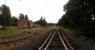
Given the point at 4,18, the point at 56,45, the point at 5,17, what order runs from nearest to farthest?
the point at 56,45
the point at 4,18
the point at 5,17

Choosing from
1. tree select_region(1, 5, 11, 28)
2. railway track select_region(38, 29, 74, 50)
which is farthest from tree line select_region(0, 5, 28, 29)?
railway track select_region(38, 29, 74, 50)

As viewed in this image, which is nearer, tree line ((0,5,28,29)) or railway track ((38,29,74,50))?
railway track ((38,29,74,50))

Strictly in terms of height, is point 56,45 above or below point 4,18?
below

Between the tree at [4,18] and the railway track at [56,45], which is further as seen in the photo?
the tree at [4,18]

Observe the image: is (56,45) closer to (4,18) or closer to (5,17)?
(4,18)

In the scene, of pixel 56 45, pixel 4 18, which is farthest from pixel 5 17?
pixel 56 45

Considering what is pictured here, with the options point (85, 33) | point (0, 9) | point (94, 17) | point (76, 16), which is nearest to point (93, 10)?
point (94, 17)

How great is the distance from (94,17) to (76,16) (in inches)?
606

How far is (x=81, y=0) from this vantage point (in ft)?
107

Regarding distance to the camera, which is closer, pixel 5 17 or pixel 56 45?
pixel 56 45

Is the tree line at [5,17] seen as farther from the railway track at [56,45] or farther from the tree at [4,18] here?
the railway track at [56,45]

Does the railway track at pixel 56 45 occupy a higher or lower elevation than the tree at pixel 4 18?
lower

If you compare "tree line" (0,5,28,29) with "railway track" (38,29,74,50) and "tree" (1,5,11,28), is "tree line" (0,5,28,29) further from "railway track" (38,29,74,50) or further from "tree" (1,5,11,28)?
"railway track" (38,29,74,50)

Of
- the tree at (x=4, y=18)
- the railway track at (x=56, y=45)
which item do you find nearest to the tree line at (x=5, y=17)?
the tree at (x=4, y=18)
